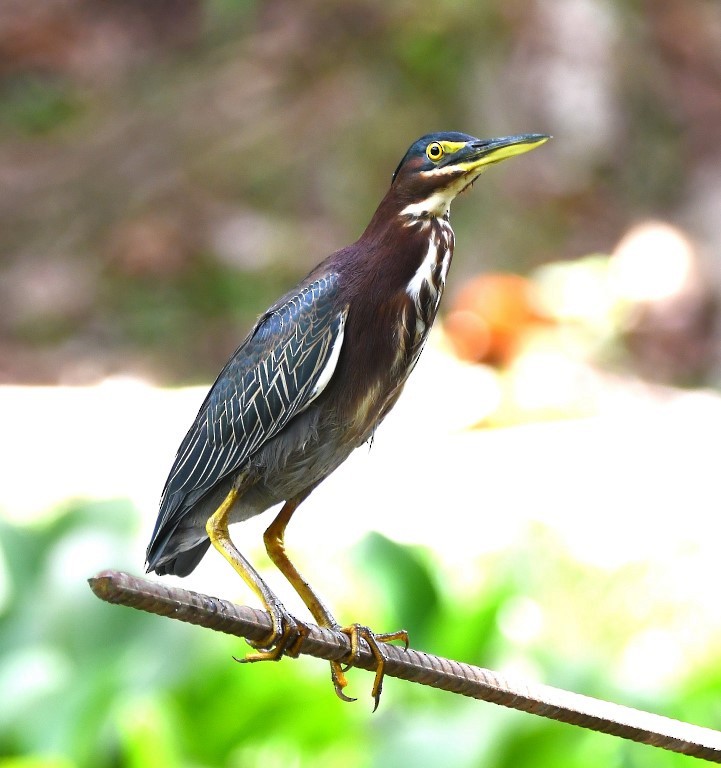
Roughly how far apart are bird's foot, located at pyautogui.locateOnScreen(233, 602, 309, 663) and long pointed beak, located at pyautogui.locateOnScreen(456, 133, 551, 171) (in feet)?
2.79

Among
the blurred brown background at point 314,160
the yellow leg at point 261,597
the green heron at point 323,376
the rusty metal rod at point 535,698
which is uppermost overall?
the blurred brown background at point 314,160

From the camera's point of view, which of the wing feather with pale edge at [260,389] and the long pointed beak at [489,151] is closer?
the long pointed beak at [489,151]

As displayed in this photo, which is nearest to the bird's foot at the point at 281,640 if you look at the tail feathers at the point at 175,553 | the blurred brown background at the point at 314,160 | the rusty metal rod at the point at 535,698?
the rusty metal rod at the point at 535,698

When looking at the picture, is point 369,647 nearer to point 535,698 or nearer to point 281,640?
point 281,640

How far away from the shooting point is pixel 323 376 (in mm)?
2322

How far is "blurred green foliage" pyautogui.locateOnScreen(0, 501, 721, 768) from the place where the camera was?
10.1ft

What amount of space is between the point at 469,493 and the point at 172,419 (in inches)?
65.2

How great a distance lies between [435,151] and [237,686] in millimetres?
1757

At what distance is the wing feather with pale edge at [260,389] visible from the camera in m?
2.36

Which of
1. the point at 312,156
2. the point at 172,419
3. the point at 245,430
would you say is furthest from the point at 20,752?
the point at 312,156

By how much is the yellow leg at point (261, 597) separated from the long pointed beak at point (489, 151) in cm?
79

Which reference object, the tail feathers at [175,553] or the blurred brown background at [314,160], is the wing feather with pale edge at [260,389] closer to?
the tail feathers at [175,553]

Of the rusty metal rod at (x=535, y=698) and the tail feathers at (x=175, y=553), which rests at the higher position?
the tail feathers at (x=175, y=553)

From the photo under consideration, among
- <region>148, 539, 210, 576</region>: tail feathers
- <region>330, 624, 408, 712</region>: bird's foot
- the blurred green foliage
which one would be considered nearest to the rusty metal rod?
<region>330, 624, 408, 712</region>: bird's foot
